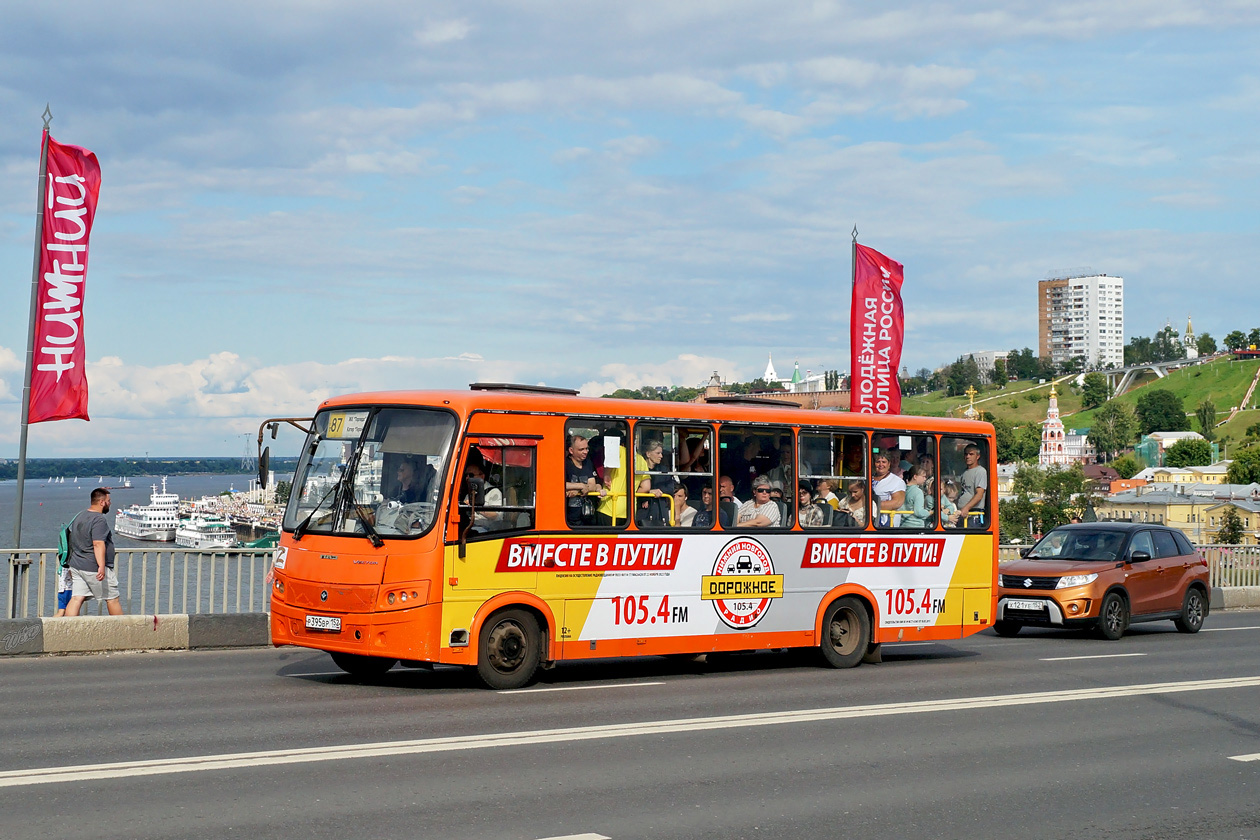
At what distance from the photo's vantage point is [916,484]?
635 inches

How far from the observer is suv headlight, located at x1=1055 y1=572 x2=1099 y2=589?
19814mm

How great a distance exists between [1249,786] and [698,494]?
21.7ft

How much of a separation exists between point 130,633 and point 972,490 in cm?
1046

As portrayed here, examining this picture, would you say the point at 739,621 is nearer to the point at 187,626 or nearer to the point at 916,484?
the point at 916,484

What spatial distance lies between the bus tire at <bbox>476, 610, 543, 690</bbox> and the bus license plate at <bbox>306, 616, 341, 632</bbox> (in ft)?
4.37

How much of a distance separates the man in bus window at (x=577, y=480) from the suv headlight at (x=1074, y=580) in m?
9.76

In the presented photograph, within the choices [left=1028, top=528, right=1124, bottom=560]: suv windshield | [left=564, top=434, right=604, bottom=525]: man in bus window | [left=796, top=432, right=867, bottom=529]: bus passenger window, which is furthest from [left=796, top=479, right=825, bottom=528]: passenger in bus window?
[left=1028, top=528, right=1124, bottom=560]: suv windshield

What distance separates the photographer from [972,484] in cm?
1677

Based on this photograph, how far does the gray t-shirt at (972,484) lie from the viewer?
16625mm

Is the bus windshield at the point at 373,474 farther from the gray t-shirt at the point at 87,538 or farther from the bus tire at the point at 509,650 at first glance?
the gray t-shirt at the point at 87,538

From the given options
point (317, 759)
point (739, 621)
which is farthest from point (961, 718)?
point (317, 759)

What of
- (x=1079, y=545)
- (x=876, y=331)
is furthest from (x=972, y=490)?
(x=876, y=331)

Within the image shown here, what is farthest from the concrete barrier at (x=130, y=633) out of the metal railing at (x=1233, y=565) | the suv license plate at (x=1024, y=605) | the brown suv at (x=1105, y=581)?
the metal railing at (x=1233, y=565)

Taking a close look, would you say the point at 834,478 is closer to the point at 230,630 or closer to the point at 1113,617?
the point at 1113,617
